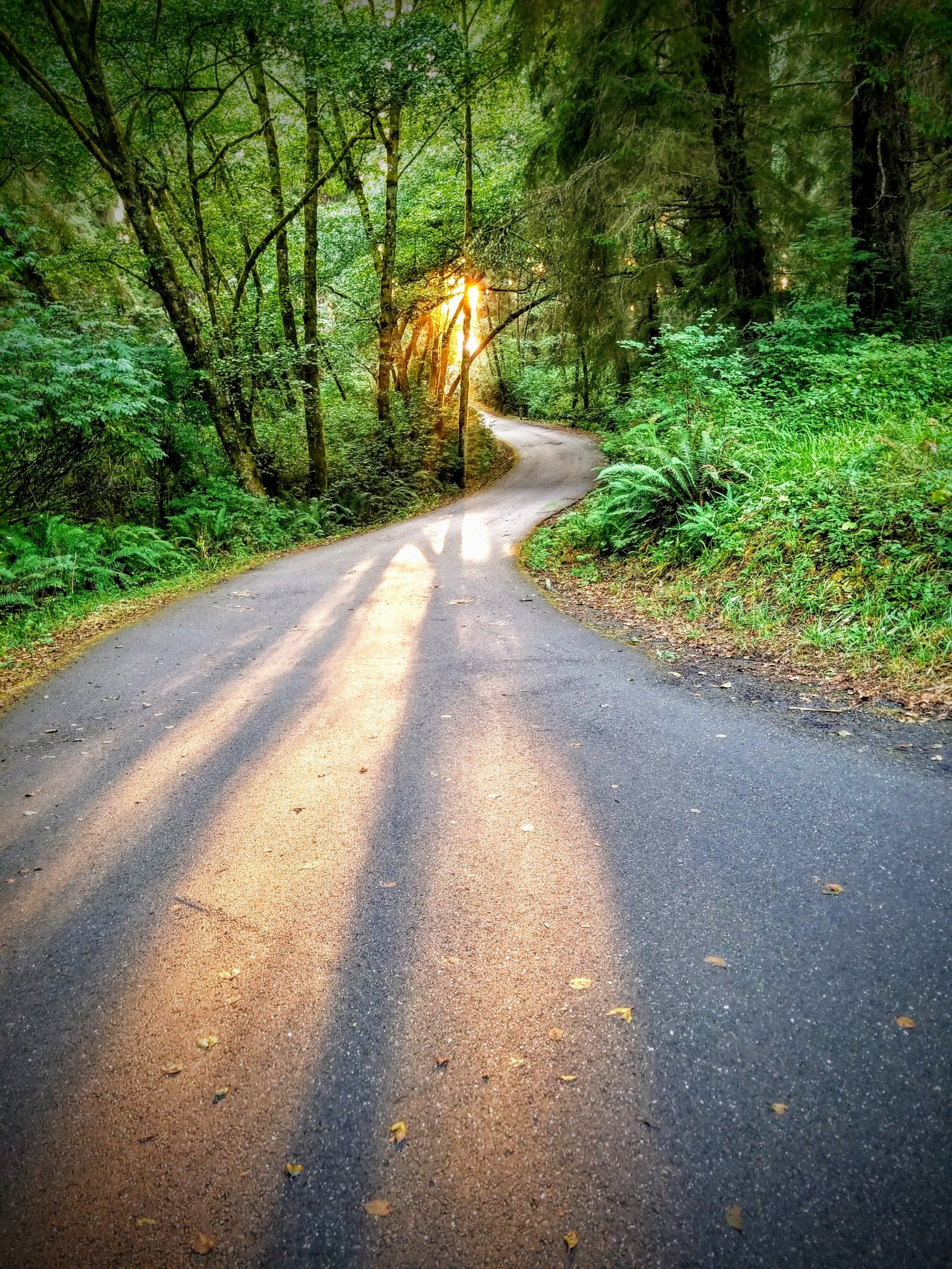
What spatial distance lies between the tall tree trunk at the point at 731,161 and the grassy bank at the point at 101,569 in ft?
31.7

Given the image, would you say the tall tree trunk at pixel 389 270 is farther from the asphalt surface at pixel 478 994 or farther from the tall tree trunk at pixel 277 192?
the asphalt surface at pixel 478 994

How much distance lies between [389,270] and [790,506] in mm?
14150

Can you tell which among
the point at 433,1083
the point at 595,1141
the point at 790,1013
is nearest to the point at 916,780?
the point at 790,1013

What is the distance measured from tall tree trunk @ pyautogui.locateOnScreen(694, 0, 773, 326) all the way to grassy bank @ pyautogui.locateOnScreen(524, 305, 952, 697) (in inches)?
46.6

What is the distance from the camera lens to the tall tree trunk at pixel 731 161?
365 inches

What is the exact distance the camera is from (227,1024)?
217cm

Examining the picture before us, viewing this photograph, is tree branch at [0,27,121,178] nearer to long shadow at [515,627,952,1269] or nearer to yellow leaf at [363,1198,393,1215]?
long shadow at [515,627,952,1269]

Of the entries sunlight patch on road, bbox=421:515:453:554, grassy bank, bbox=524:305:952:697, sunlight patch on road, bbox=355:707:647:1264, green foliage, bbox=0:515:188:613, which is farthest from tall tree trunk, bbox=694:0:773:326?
green foliage, bbox=0:515:188:613

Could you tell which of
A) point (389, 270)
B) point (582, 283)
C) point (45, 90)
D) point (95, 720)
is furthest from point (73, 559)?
point (389, 270)

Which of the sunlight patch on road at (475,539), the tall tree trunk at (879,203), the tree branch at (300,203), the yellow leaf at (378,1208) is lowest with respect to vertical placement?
the yellow leaf at (378,1208)

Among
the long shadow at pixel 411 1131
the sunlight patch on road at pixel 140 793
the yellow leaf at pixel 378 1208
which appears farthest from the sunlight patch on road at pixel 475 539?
the yellow leaf at pixel 378 1208

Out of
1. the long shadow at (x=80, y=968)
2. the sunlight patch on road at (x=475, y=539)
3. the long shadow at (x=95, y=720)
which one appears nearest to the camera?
the long shadow at (x=80, y=968)

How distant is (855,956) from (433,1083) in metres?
1.66

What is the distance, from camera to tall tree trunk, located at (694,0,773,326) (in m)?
9.27
